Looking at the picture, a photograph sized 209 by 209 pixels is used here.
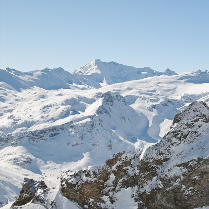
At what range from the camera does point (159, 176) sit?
1367 inches

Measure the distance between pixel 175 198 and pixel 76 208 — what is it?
7.40 metres

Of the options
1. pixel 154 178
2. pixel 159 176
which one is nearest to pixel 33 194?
pixel 154 178

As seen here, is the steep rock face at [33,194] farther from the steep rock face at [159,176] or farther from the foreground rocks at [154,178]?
the steep rock face at [159,176]

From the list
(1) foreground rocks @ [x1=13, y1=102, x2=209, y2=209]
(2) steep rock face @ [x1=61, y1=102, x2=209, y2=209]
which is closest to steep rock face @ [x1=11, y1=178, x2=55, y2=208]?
(1) foreground rocks @ [x1=13, y1=102, x2=209, y2=209]

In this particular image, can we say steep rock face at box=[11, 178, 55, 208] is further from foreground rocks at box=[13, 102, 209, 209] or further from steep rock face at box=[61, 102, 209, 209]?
steep rock face at box=[61, 102, 209, 209]

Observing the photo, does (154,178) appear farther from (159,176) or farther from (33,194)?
(33,194)

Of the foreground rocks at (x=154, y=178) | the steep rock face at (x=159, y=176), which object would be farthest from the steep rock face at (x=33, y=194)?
the steep rock face at (x=159, y=176)

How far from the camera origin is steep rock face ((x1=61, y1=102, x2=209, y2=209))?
108 ft

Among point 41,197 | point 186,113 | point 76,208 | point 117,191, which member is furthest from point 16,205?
point 186,113

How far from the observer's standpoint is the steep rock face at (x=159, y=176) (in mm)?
32781

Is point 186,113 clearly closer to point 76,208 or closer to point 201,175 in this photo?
point 201,175

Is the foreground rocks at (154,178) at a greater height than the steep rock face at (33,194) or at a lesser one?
greater

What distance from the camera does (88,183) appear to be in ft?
120

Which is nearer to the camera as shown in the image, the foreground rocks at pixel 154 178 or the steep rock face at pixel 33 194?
the foreground rocks at pixel 154 178
